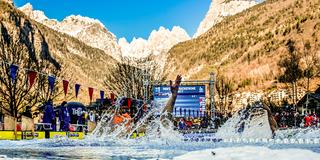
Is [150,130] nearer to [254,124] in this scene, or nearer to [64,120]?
[64,120]

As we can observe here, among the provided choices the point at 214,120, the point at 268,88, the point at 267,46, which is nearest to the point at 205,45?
the point at 267,46

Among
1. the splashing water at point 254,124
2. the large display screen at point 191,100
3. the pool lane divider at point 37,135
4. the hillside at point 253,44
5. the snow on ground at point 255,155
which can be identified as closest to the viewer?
the snow on ground at point 255,155

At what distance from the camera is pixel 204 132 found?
29.2 meters

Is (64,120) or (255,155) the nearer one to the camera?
(255,155)

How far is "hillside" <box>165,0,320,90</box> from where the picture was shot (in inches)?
4842

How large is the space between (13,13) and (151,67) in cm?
8698

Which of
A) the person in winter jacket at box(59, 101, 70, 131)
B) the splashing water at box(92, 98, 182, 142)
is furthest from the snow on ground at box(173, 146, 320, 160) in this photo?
the person in winter jacket at box(59, 101, 70, 131)

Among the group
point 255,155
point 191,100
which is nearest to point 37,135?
point 255,155

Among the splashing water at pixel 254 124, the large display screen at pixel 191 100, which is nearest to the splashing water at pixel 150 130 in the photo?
the splashing water at pixel 254 124

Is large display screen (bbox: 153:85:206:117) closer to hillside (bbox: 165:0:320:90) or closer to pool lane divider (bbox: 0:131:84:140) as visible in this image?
pool lane divider (bbox: 0:131:84:140)

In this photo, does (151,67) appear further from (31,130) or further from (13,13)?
(13,13)

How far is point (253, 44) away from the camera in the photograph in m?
148

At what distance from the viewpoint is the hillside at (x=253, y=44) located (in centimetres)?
12299

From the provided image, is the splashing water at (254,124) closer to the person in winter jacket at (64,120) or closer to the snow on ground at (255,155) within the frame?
the snow on ground at (255,155)
